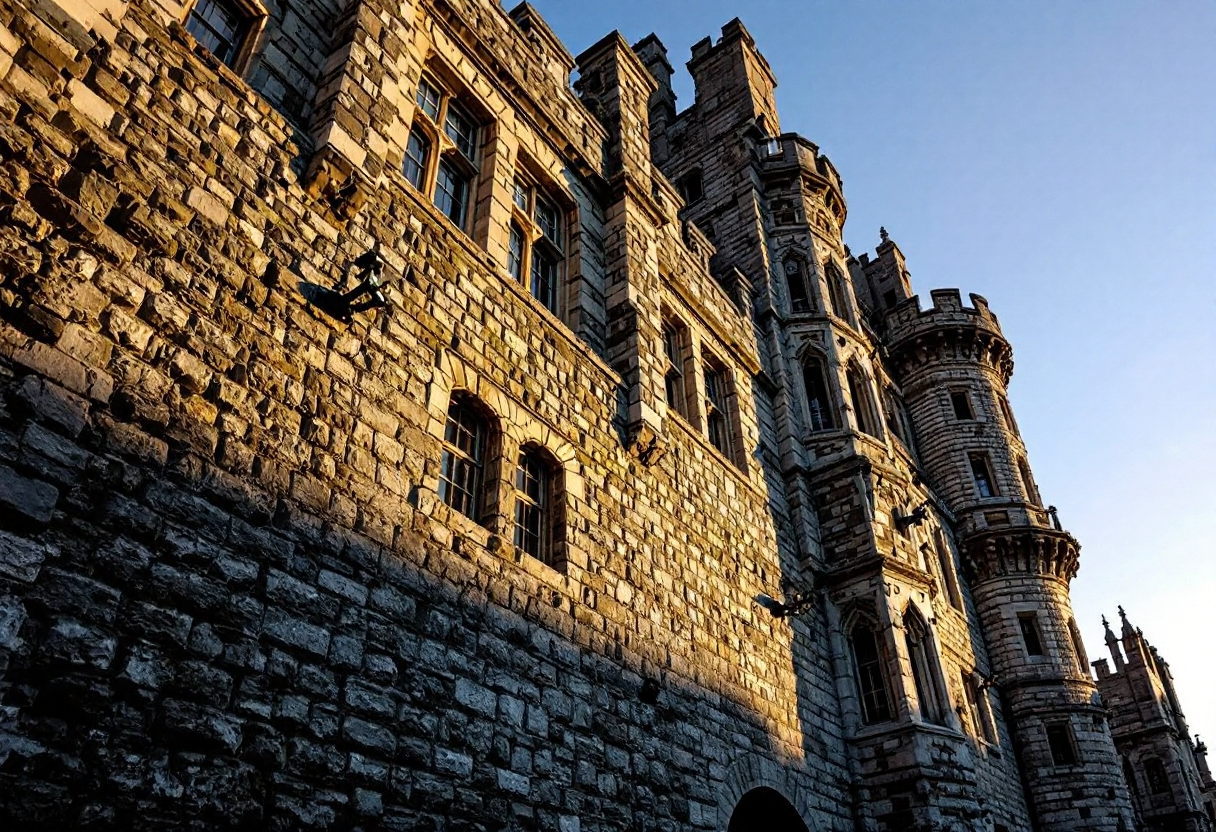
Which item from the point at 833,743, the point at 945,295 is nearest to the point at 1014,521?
the point at 945,295

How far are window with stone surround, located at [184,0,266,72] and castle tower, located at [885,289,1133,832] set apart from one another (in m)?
20.3

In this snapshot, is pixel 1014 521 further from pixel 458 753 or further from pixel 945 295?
pixel 458 753

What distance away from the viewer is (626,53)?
15.0 m

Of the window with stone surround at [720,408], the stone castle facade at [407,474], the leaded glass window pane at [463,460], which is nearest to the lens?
the stone castle facade at [407,474]

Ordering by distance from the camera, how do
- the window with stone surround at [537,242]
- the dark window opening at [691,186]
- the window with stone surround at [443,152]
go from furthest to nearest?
the dark window opening at [691,186] → the window with stone surround at [537,242] → the window with stone surround at [443,152]

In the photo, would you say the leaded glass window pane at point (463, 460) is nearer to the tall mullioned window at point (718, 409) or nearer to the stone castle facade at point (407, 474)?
the stone castle facade at point (407, 474)

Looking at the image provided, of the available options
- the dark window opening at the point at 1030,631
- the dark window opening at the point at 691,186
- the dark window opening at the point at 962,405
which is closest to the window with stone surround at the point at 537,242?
the dark window opening at the point at 691,186

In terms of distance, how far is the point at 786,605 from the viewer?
1220 cm

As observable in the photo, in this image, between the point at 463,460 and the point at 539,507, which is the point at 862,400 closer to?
the point at 539,507

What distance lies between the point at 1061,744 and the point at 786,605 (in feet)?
39.6

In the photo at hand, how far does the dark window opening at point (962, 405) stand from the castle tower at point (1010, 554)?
0.04 m

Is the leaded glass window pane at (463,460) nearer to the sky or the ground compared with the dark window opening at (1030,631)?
nearer to the ground

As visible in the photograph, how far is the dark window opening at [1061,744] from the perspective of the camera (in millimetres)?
19547

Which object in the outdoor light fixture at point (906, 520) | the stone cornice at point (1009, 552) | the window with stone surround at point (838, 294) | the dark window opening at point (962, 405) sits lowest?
the outdoor light fixture at point (906, 520)
